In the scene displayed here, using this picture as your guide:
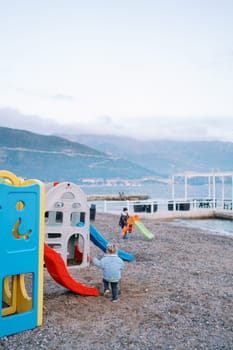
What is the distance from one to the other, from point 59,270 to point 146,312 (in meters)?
1.44

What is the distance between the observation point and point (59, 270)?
260 inches

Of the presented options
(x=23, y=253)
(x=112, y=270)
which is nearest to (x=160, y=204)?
(x=112, y=270)

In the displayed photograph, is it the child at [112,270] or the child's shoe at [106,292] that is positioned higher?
the child at [112,270]

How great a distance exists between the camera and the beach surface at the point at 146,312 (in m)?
5.27

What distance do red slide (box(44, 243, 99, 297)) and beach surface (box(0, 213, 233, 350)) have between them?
150mm

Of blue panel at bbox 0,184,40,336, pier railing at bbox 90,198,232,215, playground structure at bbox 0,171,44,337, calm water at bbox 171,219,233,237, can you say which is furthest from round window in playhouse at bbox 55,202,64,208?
pier railing at bbox 90,198,232,215

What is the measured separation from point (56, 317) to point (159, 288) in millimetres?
2356

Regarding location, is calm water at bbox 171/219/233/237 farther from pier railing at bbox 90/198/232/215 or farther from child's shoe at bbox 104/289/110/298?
child's shoe at bbox 104/289/110/298

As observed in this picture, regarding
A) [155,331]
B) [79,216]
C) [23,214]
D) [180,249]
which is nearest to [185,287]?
[155,331]

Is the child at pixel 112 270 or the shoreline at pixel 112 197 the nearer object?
the child at pixel 112 270

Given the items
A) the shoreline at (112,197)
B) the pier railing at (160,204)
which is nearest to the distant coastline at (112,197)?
the shoreline at (112,197)

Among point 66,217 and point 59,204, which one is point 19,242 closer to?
point 66,217

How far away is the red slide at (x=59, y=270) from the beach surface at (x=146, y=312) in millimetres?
150

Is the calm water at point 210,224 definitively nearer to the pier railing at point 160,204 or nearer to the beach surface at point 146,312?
the pier railing at point 160,204
